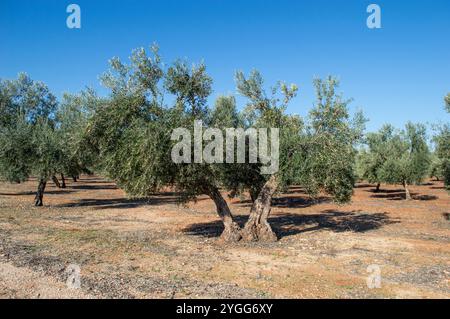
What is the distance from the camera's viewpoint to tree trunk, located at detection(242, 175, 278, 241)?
68.4ft

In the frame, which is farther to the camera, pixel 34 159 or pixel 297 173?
pixel 34 159

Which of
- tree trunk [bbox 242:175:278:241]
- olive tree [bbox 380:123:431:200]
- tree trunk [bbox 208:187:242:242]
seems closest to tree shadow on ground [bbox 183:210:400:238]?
tree trunk [bbox 242:175:278:241]

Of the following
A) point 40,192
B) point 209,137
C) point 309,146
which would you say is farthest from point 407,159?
point 40,192

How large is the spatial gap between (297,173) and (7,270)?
13.3 m

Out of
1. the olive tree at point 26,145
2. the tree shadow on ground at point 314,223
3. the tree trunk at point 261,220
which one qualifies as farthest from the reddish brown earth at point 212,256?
the olive tree at point 26,145

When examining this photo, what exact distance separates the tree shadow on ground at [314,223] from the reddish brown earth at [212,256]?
0.24ft

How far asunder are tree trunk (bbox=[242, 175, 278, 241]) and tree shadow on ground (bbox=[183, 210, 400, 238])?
6.55 feet

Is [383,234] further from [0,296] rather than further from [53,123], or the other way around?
[53,123]

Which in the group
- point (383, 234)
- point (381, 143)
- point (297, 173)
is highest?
point (381, 143)

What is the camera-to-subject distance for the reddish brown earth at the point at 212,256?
1253cm

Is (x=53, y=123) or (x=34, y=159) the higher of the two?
(x=53, y=123)
